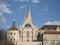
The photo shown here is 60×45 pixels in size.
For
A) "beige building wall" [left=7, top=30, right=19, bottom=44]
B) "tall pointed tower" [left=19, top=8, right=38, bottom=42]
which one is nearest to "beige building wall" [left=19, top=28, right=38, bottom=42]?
"tall pointed tower" [left=19, top=8, right=38, bottom=42]

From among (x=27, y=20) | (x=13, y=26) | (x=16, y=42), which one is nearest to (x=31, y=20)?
(x=27, y=20)

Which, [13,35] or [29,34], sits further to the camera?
[29,34]

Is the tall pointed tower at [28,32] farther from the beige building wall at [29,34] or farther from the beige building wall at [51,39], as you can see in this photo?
the beige building wall at [51,39]

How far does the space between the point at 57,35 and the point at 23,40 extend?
33.3ft

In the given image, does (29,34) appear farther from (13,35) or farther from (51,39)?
(51,39)

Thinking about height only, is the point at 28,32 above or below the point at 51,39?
above

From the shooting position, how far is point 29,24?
188 feet

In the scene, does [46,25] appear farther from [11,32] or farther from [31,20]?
[11,32]

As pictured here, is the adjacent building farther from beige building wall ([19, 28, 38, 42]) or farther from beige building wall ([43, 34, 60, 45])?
beige building wall ([43, 34, 60, 45])

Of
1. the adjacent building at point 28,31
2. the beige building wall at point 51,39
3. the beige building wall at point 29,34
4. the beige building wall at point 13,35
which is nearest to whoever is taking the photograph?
the beige building wall at point 51,39

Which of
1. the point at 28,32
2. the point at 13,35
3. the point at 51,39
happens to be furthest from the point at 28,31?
the point at 51,39

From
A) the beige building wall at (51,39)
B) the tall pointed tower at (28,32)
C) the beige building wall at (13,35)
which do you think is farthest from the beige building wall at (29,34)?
the beige building wall at (51,39)

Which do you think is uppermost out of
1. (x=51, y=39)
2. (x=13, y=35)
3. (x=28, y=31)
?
(x=28, y=31)

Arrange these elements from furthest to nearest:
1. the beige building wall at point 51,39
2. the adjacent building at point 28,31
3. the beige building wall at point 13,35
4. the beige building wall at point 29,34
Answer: the beige building wall at point 29,34 < the adjacent building at point 28,31 < the beige building wall at point 13,35 < the beige building wall at point 51,39
